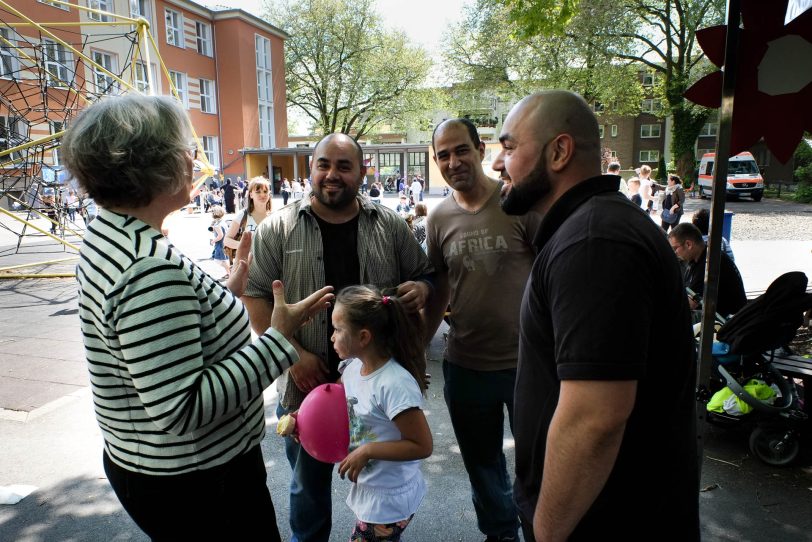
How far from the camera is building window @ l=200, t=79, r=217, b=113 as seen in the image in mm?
36425

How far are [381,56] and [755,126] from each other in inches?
1679

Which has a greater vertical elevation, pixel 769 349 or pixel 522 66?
pixel 522 66

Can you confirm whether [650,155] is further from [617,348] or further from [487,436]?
[617,348]

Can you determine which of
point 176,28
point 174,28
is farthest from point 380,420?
point 176,28

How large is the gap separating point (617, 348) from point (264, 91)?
42.9 meters

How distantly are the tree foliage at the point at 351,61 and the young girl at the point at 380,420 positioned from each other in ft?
140

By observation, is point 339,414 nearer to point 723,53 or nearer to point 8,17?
point 723,53

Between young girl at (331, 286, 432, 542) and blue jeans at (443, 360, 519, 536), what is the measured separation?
50 centimetres

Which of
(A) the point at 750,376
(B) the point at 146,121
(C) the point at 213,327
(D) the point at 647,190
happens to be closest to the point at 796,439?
(A) the point at 750,376

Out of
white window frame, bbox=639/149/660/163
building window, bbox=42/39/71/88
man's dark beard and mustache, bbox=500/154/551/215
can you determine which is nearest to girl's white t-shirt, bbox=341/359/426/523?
man's dark beard and mustache, bbox=500/154/551/215

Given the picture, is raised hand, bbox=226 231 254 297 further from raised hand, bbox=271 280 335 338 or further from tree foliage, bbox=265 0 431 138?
tree foliage, bbox=265 0 431 138

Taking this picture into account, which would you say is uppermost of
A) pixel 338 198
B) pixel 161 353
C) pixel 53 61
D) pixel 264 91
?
pixel 264 91

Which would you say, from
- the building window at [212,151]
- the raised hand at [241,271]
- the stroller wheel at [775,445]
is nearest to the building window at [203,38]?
the building window at [212,151]

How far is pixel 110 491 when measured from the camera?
345cm
